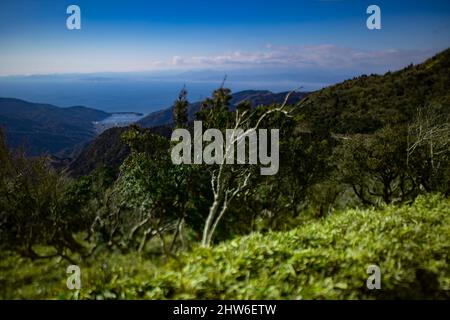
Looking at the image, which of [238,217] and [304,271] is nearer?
[304,271]

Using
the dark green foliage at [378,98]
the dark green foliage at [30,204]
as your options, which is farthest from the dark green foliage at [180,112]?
the dark green foliage at [378,98]

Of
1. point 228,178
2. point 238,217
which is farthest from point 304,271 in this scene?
point 238,217

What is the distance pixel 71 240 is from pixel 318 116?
128 feet

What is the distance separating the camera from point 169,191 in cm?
1681

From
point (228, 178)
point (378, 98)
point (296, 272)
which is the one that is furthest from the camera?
point (378, 98)

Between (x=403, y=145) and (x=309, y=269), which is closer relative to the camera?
(x=309, y=269)

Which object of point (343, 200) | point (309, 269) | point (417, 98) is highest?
point (417, 98)

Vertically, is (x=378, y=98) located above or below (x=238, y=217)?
above

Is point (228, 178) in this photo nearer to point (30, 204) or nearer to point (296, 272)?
point (30, 204)

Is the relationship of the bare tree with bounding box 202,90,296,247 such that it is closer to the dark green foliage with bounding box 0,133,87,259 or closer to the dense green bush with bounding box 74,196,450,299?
the dense green bush with bounding box 74,196,450,299

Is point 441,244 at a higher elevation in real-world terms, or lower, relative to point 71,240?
higher

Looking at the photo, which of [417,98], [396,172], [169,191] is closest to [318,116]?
[417,98]

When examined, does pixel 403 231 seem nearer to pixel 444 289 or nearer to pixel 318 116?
pixel 444 289
